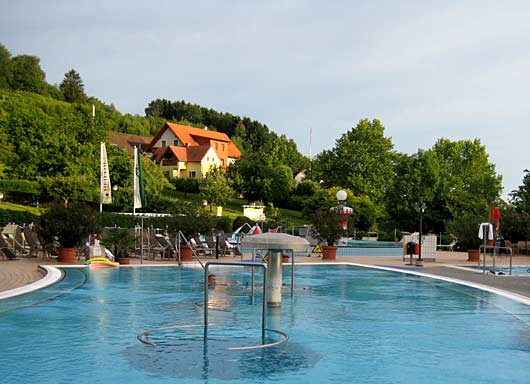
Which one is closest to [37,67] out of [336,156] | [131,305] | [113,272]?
[336,156]

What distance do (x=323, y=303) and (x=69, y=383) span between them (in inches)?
284

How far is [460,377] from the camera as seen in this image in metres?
6.89

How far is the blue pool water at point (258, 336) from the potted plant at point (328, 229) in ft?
32.1

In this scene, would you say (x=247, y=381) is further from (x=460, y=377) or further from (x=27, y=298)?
(x=27, y=298)

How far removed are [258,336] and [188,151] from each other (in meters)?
70.3

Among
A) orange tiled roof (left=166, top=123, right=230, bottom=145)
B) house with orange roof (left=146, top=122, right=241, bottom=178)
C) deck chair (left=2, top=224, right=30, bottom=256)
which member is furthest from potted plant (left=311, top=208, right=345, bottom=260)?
orange tiled roof (left=166, top=123, right=230, bottom=145)

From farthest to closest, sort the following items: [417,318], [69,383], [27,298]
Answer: [27,298], [417,318], [69,383]

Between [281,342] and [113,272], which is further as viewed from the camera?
[113,272]

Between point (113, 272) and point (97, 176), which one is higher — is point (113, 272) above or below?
below

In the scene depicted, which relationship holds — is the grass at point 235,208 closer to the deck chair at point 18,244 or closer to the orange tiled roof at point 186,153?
the orange tiled roof at point 186,153

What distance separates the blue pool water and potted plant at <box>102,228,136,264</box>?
17.3 feet

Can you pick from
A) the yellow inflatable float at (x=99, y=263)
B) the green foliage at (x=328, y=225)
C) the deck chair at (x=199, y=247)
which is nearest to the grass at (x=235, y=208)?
the green foliage at (x=328, y=225)

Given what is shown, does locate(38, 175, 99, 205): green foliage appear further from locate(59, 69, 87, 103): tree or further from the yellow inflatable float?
locate(59, 69, 87, 103): tree

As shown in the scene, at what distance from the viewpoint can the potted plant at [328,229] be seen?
82.6 ft
